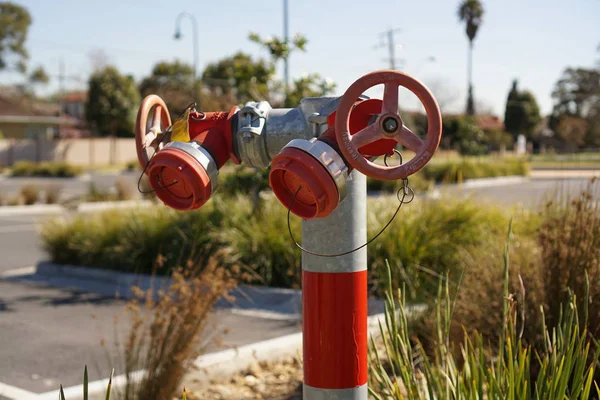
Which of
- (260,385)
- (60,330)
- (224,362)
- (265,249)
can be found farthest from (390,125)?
(265,249)

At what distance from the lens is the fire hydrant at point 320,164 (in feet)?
6.04

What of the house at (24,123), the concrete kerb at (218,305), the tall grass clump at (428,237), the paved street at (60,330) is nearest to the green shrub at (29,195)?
the concrete kerb at (218,305)

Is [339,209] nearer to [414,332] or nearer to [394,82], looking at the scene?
[394,82]

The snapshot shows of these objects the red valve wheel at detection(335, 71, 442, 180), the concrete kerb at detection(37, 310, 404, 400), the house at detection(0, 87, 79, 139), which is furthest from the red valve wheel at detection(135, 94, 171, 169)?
the house at detection(0, 87, 79, 139)

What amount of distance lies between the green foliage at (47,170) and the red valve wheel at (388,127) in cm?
3678

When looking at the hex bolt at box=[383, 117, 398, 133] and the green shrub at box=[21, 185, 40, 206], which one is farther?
the green shrub at box=[21, 185, 40, 206]

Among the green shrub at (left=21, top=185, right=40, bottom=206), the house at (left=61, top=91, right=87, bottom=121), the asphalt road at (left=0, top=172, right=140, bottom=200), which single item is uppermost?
the house at (left=61, top=91, right=87, bottom=121)

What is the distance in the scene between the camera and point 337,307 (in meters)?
2.19

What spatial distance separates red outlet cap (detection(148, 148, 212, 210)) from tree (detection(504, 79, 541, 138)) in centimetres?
6553

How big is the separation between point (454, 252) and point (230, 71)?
162 inches

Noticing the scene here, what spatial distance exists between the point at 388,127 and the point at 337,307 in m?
0.63

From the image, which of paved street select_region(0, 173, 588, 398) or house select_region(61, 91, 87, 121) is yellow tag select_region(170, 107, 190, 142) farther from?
house select_region(61, 91, 87, 121)

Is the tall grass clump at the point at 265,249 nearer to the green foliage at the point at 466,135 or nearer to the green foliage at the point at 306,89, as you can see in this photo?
the green foliage at the point at 306,89

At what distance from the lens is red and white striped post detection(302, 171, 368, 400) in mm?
2195
